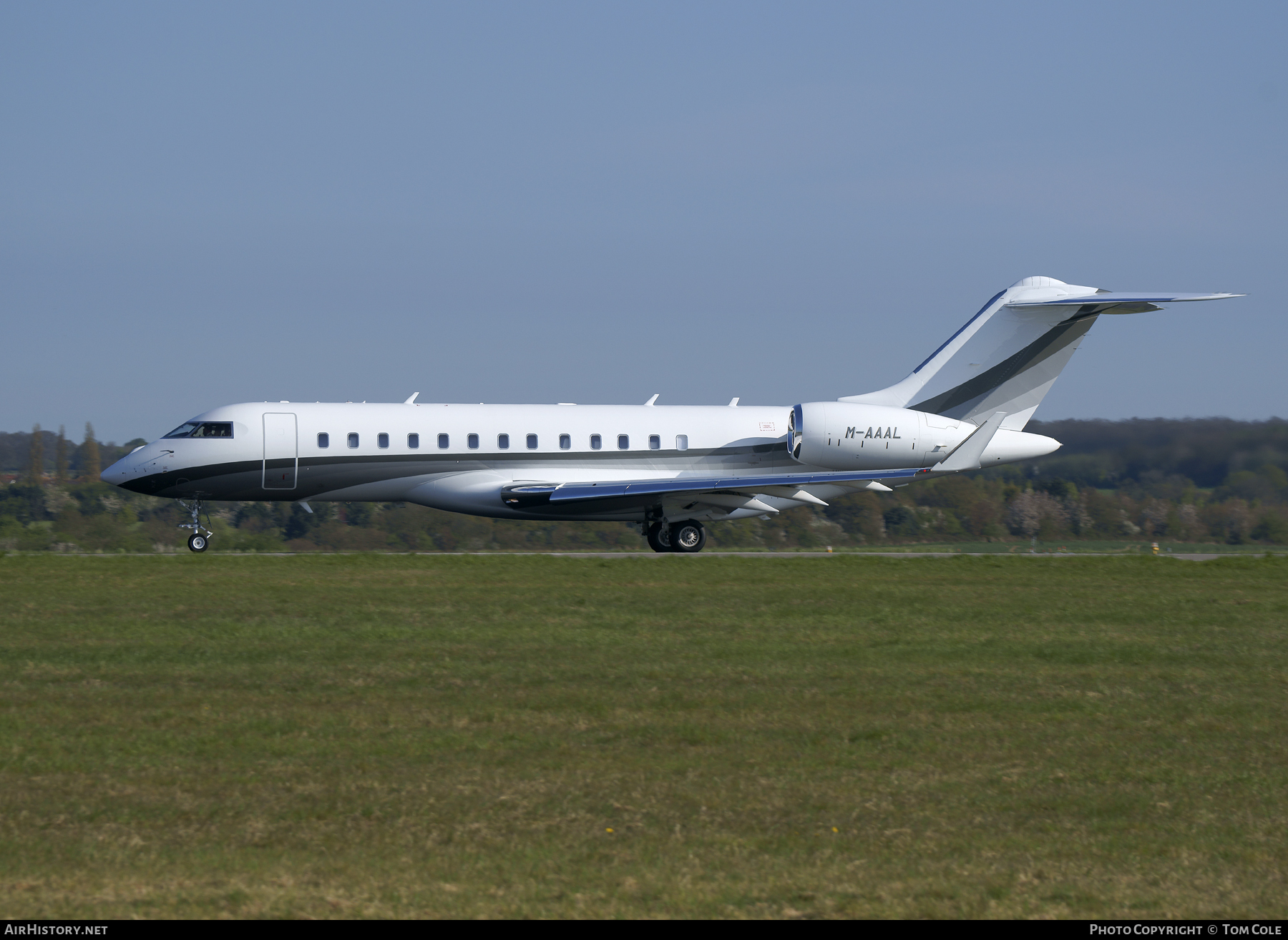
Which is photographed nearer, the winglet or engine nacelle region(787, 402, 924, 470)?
the winglet

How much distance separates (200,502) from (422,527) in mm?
6291

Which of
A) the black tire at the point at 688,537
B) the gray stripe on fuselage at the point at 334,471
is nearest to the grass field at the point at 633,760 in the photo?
the gray stripe on fuselage at the point at 334,471

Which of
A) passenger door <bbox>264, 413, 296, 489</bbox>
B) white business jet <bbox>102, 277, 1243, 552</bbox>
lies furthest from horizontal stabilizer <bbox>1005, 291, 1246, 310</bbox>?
passenger door <bbox>264, 413, 296, 489</bbox>

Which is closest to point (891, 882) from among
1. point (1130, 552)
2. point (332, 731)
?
point (332, 731)

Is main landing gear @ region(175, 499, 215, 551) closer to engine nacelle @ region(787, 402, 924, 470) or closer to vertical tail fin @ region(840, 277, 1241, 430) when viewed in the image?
engine nacelle @ region(787, 402, 924, 470)

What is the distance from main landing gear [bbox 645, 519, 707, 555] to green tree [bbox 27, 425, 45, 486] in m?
21.9

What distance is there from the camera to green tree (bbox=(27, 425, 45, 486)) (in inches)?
1671

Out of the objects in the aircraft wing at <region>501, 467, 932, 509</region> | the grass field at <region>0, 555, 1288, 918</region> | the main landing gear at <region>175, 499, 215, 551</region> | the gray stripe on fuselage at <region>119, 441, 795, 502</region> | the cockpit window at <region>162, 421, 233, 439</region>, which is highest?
the cockpit window at <region>162, 421, 233, 439</region>

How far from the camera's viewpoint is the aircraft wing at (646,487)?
27.9 m

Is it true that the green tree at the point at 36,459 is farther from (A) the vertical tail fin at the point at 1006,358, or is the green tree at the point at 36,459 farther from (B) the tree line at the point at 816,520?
(A) the vertical tail fin at the point at 1006,358

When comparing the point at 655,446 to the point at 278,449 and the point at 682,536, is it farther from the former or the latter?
the point at 278,449

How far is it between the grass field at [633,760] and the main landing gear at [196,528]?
10146 millimetres

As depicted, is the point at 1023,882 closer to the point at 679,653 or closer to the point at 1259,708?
the point at 1259,708

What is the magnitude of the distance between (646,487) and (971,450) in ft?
24.7
